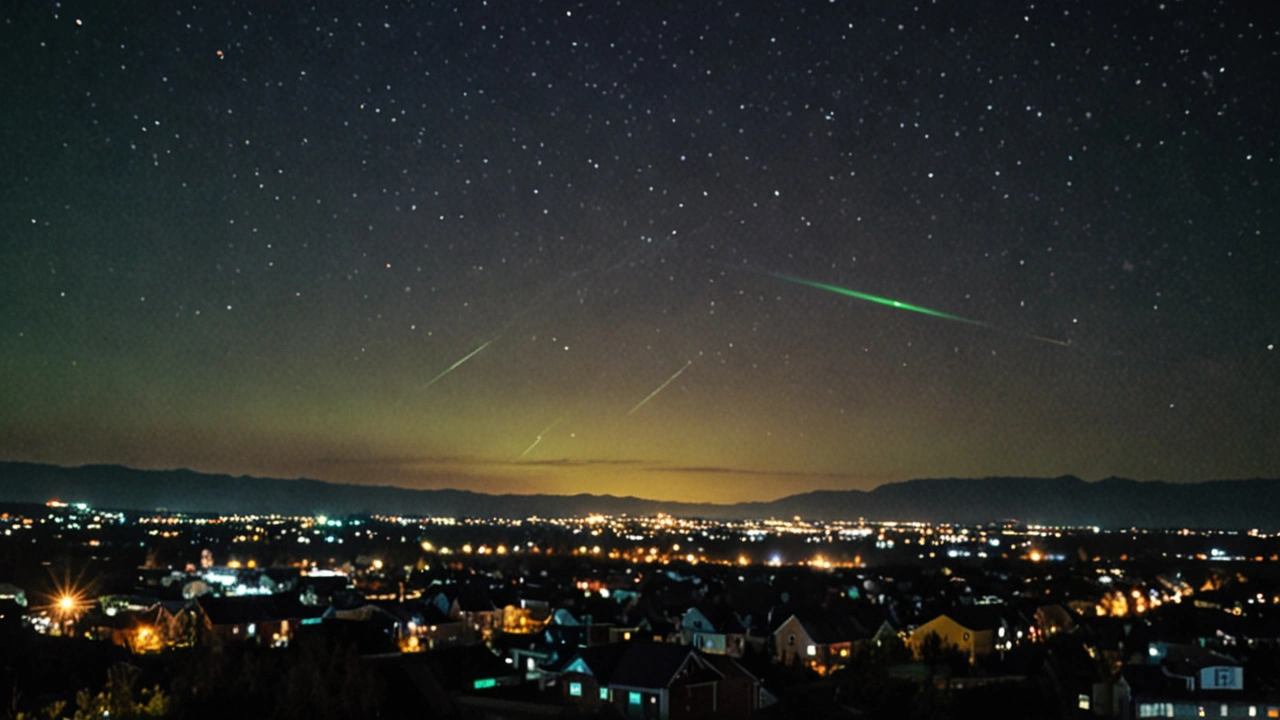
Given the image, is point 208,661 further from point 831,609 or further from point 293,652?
point 831,609

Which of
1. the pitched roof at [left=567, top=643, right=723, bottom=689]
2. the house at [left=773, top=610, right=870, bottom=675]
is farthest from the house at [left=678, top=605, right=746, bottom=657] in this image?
the pitched roof at [left=567, top=643, right=723, bottom=689]

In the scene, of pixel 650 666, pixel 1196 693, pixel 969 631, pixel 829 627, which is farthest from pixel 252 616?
pixel 1196 693

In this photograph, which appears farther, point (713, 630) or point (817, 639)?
point (713, 630)

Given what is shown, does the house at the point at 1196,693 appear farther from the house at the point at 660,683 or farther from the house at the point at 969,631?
the house at the point at 969,631

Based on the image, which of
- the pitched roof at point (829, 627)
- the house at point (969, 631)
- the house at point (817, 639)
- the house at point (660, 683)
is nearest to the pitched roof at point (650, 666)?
the house at point (660, 683)

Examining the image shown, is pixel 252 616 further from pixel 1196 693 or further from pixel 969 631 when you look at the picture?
pixel 1196 693

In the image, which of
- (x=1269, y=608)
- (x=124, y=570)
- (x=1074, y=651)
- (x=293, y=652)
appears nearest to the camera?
(x=293, y=652)

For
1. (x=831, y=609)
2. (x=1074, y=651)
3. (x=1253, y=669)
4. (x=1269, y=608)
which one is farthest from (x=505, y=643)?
(x=1269, y=608)

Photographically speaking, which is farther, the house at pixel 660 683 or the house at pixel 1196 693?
the house at pixel 1196 693
